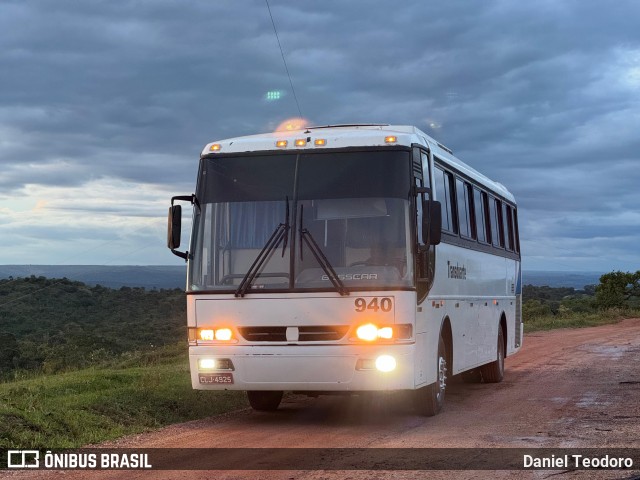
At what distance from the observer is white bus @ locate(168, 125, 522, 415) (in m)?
11.1

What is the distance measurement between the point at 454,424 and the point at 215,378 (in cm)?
289

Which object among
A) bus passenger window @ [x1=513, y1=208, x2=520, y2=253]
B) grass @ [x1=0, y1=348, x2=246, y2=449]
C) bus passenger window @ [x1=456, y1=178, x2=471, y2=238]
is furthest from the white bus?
bus passenger window @ [x1=513, y1=208, x2=520, y2=253]

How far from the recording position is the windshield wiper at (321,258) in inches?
436

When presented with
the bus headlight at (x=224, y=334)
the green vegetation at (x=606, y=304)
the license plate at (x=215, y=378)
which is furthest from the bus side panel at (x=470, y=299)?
the green vegetation at (x=606, y=304)

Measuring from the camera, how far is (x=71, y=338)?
35281mm

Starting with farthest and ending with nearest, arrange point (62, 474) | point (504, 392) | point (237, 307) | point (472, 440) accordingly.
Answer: point (504, 392), point (237, 307), point (472, 440), point (62, 474)

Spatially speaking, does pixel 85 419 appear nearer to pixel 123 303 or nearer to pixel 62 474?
pixel 62 474

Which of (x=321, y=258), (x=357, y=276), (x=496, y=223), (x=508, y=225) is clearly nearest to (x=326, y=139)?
(x=321, y=258)

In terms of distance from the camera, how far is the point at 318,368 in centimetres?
1110

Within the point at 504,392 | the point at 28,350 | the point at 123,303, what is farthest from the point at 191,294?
the point at 123,303

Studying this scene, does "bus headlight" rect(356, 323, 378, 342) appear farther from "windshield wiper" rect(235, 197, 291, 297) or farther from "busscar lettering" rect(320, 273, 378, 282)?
"windshield wiper" rect(235, 197, 291, 297)

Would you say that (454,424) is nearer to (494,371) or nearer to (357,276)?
(357,276)

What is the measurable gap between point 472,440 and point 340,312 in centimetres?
199

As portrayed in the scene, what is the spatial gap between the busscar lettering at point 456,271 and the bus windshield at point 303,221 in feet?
7.26
